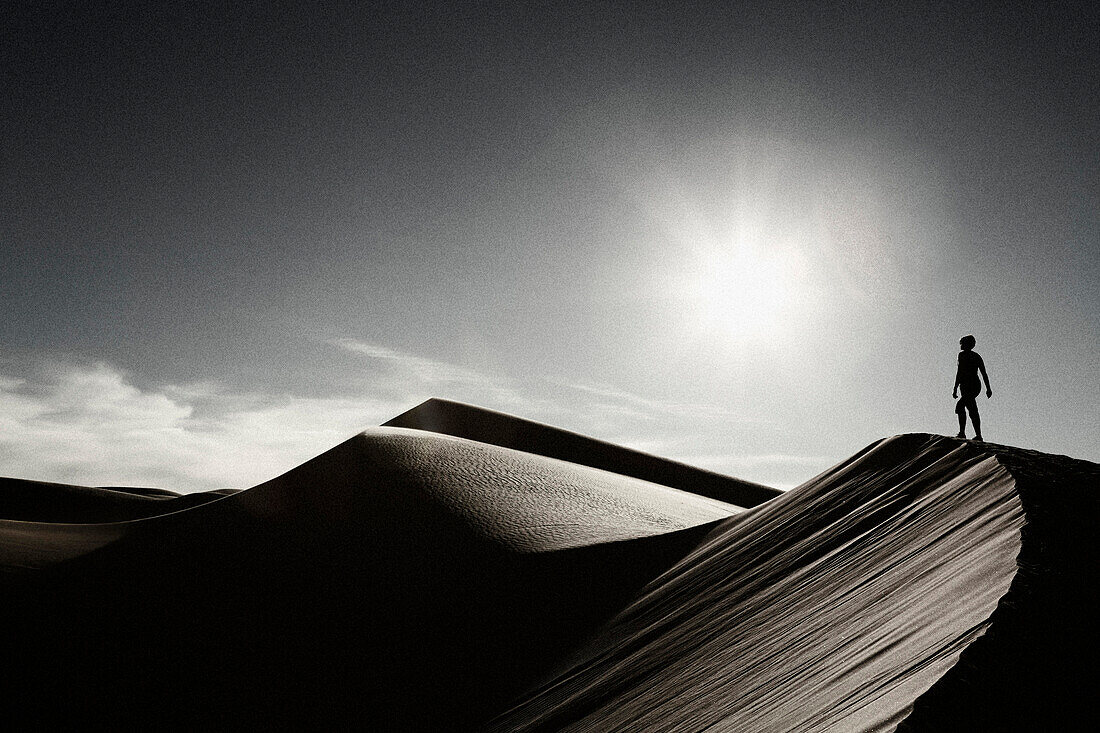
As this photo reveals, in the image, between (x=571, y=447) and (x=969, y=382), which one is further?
(x=571, y=447)

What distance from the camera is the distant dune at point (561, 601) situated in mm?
1481

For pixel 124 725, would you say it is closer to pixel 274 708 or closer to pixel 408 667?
pixel 274 708

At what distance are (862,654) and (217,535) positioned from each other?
389 inches

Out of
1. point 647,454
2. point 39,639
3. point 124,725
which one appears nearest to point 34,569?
point 39,639

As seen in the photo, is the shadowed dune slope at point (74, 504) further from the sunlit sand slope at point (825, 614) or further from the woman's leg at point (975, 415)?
the woman's leg at point (975, 415)

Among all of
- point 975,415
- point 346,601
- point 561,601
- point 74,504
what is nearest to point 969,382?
point 975,415

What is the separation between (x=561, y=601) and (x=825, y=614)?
405 centimetres

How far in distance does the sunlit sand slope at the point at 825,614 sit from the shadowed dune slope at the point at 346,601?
1499mm

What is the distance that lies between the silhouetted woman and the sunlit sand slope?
2.84m

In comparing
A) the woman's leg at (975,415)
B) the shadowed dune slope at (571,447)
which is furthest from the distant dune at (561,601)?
the shadowed dune slope at (571,447)

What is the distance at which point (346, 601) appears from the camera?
734 centimetres

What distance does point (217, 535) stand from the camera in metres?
9.69

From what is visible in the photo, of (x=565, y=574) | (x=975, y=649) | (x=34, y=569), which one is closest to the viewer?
(x=975, y=649)

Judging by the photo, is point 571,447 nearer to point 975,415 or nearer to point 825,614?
point 975,415
